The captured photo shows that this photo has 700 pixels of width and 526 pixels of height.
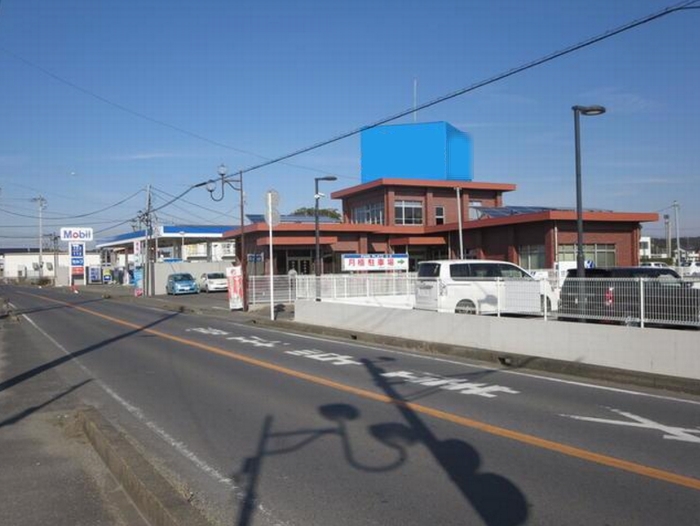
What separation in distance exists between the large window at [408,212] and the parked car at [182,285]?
650 inches

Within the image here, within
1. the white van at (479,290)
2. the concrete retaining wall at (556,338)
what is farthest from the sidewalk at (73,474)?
the white van at (479,290)

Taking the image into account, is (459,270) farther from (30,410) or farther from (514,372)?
(30,410)

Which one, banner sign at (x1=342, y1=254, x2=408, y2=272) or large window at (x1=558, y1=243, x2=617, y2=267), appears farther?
large window at (x1=558, y1=243, x2=617, y2=267)

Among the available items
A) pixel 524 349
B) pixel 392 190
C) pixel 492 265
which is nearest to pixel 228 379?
pixel 524 349

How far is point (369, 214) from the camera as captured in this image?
49.7m

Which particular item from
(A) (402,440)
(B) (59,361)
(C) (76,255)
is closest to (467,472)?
(A) (402,440)

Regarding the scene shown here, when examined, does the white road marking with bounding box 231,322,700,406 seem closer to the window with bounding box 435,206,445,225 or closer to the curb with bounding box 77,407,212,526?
the curb with bounding box 77,407,212,526

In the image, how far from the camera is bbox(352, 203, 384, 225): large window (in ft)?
157

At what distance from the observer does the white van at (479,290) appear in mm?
14180

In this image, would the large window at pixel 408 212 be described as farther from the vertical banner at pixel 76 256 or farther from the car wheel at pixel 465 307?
the vertical banner at pixel 76 256

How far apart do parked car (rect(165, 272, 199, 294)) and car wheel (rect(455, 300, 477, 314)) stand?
117 ft

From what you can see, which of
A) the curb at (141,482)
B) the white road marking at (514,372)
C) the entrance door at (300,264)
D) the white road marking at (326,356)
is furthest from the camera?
the entrance door at (300,264)

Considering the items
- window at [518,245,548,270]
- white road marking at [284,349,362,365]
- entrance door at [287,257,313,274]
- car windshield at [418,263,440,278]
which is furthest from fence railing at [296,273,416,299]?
entrance door at [287,257,313,274]

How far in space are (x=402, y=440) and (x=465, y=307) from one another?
35.6 feet
